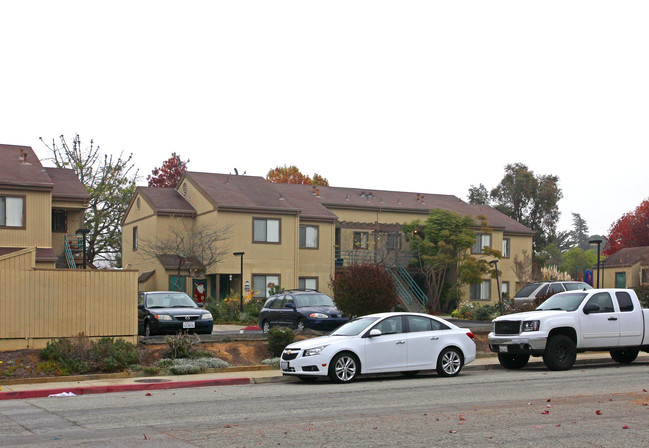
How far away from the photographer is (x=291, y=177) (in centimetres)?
7538

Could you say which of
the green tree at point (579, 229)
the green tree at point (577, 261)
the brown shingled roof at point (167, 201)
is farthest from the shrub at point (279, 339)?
the green tree at point (579, 229)

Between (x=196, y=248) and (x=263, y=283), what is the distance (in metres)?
4.08

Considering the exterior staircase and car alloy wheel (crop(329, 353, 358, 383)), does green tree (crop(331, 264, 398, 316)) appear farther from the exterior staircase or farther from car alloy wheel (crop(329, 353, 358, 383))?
the exterior staircase

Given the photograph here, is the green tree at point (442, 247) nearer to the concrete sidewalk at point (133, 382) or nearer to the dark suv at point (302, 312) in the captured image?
the dark suv at point (302, 312)

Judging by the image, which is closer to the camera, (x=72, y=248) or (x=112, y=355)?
(x=112, y=355)

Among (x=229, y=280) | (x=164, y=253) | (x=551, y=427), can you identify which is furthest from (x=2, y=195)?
(x=551, y=427)

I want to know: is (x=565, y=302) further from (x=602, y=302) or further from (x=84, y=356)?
(x=84, y=356)

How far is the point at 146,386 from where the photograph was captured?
52.5 ft

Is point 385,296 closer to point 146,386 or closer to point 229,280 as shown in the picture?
point 146,386

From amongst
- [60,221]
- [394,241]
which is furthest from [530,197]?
[60,221]

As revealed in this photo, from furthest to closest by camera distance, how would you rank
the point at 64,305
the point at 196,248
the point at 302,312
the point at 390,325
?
the point at 196,248, the point at 302,312, the point at 64,305, the point at 390,325

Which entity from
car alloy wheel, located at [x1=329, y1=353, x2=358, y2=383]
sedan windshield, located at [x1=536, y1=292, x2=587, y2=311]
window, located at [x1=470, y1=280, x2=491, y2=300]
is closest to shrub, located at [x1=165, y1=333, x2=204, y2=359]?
car alloy wheel, located at [x1=329, y1=353, x2=358, y2=383]

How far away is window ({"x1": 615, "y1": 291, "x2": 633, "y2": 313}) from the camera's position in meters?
19.2

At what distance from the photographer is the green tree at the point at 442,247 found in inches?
1737
